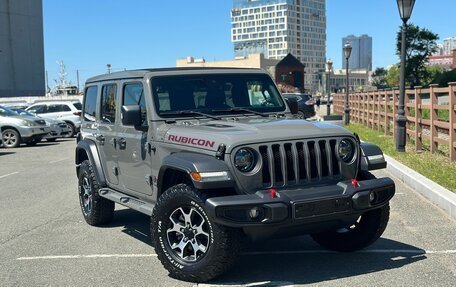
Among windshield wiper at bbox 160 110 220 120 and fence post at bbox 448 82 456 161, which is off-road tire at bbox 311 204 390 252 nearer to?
windshield wiper at bbox 160 110 220 120

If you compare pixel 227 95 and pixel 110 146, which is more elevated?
→ pixel 227 95

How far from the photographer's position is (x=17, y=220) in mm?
7859

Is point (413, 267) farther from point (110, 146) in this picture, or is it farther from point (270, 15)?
point (270, 15)

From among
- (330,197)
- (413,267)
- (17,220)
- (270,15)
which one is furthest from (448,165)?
(270,15)

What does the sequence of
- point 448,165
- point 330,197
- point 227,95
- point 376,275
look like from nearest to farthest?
point 330,197, point 376,275, point 227,95, point 448,165

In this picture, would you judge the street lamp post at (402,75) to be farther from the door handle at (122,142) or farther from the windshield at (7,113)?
the windshield at (7,113)

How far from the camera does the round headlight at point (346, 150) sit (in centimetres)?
509

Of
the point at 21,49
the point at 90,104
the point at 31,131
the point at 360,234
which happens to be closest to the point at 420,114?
the point at 360,234

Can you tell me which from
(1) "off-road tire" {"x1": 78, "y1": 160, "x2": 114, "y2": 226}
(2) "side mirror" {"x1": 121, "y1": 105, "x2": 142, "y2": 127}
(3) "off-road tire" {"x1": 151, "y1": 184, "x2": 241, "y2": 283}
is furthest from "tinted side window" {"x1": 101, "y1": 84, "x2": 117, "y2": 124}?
(3) "off-road tire" {"x1": 151, "y1": 184, "x2": 241, "y2": 283}

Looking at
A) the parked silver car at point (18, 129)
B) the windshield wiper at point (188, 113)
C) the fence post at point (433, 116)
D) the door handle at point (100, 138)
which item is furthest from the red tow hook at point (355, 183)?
the parked silver car at point (18, 129)

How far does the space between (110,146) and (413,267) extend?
3.71m

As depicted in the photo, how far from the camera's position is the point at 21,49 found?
81375 millimetres

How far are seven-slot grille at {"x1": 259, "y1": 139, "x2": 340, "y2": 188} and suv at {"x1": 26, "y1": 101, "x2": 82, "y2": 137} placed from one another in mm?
20765

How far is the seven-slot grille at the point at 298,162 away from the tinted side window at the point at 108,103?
8.64 feet
